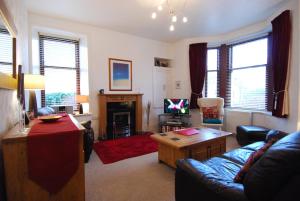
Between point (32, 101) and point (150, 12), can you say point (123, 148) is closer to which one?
point (32, 101)

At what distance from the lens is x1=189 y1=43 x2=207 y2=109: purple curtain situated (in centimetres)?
475

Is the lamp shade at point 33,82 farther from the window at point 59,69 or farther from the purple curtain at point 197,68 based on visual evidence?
the purple curtain at point 197,68

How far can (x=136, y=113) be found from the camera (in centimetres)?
461

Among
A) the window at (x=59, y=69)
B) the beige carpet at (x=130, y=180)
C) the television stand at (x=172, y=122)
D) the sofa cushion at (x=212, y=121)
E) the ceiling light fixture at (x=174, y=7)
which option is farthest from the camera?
the television stand at (x=172, y=122)

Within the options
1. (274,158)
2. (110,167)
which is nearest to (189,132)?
(110,167)

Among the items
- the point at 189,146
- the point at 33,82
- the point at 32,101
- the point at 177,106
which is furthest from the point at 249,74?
the point at 32,101

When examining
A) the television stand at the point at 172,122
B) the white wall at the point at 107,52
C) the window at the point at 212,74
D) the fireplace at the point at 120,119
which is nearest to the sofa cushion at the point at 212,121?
the television stand at the point at 172,122

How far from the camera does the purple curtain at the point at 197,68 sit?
15.6 ft

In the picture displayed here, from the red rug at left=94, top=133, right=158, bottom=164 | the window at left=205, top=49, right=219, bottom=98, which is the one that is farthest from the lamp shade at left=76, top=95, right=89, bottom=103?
the window at left=205, top=49, right=219, bottom=98

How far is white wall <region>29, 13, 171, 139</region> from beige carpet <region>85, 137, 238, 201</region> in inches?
70.5

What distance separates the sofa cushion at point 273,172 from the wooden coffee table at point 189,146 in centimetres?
130

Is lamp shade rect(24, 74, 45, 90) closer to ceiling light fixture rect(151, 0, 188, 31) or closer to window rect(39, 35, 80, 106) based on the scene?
window rect(39, 35, 80, 106)

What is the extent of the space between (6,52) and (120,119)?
312cm

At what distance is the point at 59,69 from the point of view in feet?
13.0
